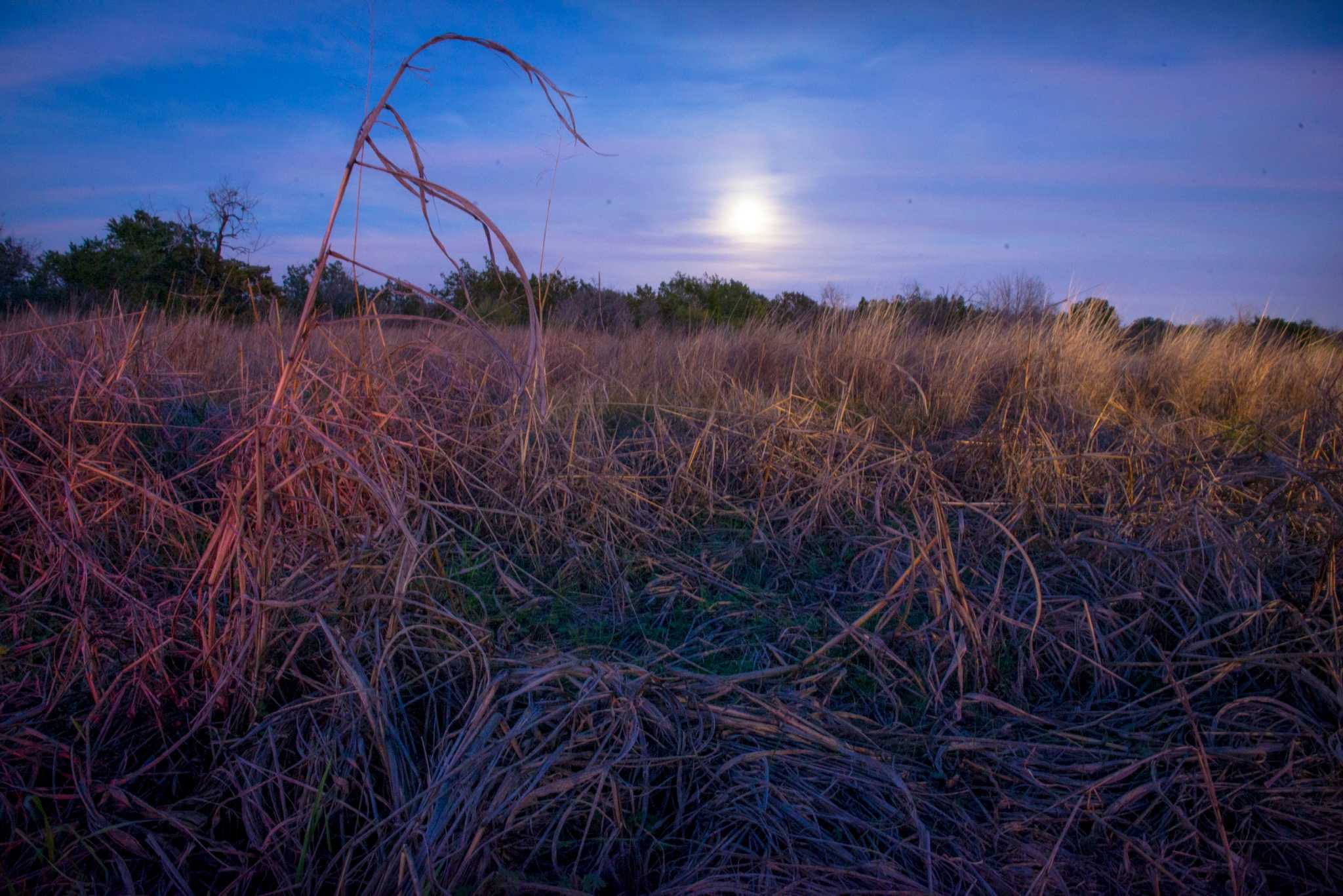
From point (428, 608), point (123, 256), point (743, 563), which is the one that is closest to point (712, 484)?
point (743, 563)

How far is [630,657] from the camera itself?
1.84m

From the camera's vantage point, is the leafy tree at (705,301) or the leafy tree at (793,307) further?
the leafy tree at (705,301)

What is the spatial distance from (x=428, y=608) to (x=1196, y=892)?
1.80m

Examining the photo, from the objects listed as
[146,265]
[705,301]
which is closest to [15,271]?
[146,265]

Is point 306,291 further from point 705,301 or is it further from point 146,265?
point 705,301

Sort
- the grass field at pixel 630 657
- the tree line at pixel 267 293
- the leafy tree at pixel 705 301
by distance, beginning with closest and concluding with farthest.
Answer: the grass field at pixel 630 657
the tree line at pixel 267 293
the leafy tree at pixel 705 301

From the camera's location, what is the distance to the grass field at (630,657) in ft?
4.31

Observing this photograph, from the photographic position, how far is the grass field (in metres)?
1.31

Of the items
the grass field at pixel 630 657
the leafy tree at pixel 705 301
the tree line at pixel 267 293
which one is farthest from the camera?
the leafy tree at pixel 705 301

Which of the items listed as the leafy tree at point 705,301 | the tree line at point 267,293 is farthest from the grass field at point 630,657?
the leafy tree at point 705,301

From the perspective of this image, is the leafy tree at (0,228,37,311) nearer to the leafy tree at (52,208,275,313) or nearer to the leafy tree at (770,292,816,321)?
the leafy tree at (52,208,275,313)

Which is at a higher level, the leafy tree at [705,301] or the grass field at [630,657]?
the leafy tree at [705,301]

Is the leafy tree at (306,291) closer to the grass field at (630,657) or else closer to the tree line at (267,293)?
the tree line at (267,293)

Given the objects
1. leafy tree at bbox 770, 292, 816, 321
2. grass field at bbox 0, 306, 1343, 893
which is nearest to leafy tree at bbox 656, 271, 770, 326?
leafy tree at bbox 770, 292, 816, 321
